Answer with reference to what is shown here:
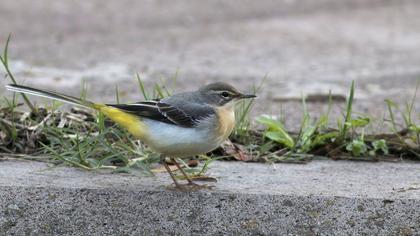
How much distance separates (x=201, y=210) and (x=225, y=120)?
0.62m

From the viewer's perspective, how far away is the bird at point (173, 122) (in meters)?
4.69

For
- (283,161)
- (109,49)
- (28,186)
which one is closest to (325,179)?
(283,161)

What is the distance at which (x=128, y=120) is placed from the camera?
4828 millimetres

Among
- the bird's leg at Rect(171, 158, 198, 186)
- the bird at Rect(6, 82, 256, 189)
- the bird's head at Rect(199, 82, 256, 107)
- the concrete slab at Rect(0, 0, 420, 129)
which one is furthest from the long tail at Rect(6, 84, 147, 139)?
the concrete slab at Rect(0, 0, 420, 129)

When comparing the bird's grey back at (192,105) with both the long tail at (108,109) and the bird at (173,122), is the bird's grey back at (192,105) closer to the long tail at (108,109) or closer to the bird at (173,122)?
the bird at (173,122)

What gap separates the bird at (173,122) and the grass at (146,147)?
38 cm

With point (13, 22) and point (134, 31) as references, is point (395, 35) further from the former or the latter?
point (13, 22)

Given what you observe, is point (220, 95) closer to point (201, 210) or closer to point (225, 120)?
point (225, 120)

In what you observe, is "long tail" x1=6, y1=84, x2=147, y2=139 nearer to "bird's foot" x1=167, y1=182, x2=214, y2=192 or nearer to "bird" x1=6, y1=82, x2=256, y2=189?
"bird" x1=6, y1=82, x2=256, y2=189

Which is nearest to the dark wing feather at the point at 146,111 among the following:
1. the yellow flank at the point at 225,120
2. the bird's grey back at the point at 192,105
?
the bird's grey back at the point at 192,105

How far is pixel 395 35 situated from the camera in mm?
10578

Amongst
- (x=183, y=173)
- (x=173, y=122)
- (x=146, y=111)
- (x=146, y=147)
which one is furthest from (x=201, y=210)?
(x=146, y=147)

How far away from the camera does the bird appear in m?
4.69

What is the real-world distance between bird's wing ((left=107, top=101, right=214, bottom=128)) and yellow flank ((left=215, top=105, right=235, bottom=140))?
0.07 meters
